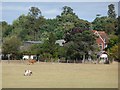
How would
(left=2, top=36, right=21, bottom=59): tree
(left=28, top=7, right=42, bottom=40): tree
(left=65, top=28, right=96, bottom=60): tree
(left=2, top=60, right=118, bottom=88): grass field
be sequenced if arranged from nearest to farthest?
(left=2, top=60, right=118, bottom=88): grass field
(left=65, top=28, right=96, bottom=60): tree
(left=2, top=36, right=21, bottom=59): tree
(left=28, top=7, right=42, bottom=40): tree

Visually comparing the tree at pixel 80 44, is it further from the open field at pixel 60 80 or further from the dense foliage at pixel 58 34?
the open field at pixel 60 80

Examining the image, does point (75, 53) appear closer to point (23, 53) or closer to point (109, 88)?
point (23, 53)

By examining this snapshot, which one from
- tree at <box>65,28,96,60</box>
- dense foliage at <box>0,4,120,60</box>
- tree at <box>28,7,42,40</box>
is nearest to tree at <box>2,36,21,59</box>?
dense foliage at <box>0,4,120,60</box>

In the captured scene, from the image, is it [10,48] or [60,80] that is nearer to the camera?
[60,80]

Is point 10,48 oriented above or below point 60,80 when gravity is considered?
above

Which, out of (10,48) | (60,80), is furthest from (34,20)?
(60,80)

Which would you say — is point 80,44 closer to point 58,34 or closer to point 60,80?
point 58,34

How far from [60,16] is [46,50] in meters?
37.2

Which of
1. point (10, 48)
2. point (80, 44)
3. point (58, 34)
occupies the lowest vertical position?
point (10, 48)

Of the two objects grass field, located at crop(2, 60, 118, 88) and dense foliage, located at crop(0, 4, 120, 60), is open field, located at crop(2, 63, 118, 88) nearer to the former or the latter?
grass field, located at crop(2, 60, 118, 88)

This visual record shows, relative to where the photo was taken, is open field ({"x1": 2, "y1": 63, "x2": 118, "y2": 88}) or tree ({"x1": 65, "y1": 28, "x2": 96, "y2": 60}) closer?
open field ({"x1": 2, "y1": 63, "x2": 118, "y2": 88})

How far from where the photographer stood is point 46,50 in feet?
163

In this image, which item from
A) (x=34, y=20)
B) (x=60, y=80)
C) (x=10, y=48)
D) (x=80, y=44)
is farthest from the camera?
(x=34, y=20)

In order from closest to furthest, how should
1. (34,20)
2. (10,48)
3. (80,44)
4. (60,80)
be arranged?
(60,80) → (80,44) → (10,48) → (34,20)
